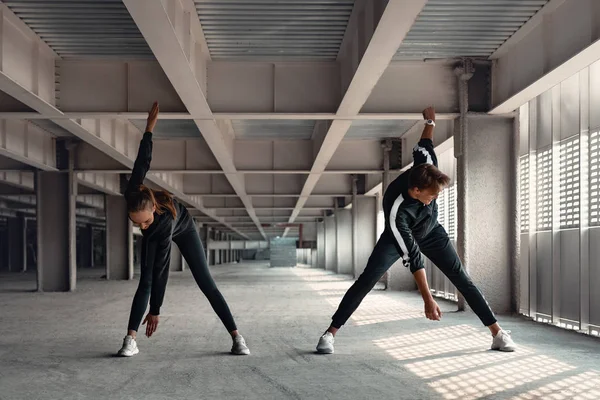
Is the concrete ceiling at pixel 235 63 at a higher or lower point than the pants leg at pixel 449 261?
higher

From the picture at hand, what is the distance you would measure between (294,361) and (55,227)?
1447cm

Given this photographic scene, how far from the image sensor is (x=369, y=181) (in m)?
23.8

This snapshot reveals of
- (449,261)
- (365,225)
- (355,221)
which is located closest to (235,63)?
(449,261)

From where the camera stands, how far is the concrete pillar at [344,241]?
32812 millimetres

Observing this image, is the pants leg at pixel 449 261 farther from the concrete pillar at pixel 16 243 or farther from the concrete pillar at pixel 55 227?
the concrete pillar at pixel 16 243

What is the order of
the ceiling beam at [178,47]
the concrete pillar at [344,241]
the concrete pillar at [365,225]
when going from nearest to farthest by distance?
1. the ceiling beam at [178,47]
2. the concrete pillar at [365,225]
3. the concrete pillar at [344,241]

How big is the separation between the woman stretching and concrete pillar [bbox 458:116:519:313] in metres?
5.82

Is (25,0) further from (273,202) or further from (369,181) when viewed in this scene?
(273,202)

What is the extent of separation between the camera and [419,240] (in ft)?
20.7

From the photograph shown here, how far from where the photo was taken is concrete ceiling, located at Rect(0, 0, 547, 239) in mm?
8805

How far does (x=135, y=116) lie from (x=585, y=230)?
25.3 feet

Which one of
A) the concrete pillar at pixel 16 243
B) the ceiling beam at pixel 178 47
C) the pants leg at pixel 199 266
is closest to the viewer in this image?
the pants leg at pixel 199 266

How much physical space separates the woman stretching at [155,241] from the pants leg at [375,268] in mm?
1202

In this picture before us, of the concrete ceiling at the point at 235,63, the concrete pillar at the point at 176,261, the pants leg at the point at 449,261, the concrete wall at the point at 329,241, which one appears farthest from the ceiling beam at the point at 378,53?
the concrete pillar at the point at 176,261
